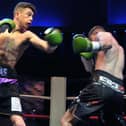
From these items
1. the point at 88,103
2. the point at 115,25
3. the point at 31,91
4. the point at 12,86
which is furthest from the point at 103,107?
the point at 115,25

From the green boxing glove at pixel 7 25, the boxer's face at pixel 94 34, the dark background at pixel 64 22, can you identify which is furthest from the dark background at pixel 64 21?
the green boxing glove at pixel 7 25

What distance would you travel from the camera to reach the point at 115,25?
6.21 metres

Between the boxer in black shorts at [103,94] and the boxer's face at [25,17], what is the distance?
451 millimetres

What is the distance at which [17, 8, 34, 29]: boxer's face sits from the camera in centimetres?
295

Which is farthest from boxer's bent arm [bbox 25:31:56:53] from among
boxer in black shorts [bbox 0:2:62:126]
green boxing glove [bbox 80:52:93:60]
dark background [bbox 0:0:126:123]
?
dark background [bbox 0:0:126:123]

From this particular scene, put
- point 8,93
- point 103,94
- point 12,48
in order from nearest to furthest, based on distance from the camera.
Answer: point 8,93 < point 12,48 < point 103,94

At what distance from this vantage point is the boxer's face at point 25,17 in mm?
2953

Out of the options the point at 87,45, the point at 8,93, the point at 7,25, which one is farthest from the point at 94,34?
the point at 8,93

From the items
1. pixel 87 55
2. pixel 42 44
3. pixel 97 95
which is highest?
pixel 42 44

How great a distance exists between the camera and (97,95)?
3078 millimetres

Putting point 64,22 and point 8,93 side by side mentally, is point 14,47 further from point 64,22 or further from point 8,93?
point 64,22

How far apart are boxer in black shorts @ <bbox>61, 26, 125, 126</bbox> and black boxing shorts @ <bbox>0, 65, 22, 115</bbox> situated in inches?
17.4

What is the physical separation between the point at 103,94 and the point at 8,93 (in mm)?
635

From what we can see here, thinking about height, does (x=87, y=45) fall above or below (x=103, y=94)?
above
